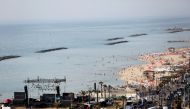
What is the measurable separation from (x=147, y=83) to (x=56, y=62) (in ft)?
135

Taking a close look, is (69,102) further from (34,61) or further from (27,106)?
(34,61)

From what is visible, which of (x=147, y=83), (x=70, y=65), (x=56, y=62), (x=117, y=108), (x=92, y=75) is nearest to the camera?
(x=117, y=108)

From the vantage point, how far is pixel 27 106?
29.5 metres

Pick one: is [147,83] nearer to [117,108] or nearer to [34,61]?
[117,108]

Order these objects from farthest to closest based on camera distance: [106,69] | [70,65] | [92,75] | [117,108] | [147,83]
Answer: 1. [70,65]
2. [106,69]
3. [92,75]
4. [147,83]
5. [117,108]

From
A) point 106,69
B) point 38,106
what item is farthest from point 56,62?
point 38,106

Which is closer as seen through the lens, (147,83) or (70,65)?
(147,83)

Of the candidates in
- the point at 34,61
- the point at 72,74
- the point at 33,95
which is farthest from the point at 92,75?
the point at 34,61

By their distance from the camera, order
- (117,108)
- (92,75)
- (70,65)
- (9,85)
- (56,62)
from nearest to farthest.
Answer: (117,108), (9,85), (92,75), (70,65), (56,62)

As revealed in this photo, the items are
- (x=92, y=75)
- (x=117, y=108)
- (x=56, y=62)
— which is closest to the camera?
(x=117, y=108)

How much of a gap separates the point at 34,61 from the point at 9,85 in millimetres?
30016

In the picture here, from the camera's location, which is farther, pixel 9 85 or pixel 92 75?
pixel 92 75

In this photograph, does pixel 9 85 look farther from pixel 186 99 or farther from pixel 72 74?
pixel 186 99

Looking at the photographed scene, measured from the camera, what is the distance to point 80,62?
8306 cm
